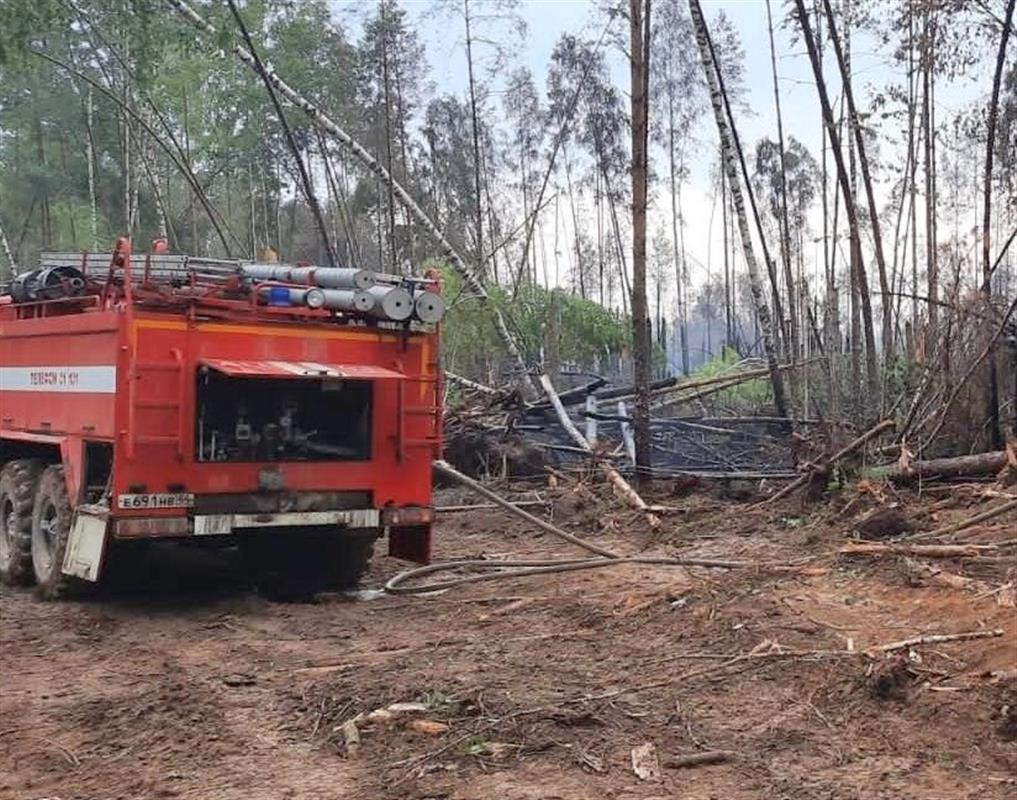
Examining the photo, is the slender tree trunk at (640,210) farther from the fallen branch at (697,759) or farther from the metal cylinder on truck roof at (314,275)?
the fallen branch at (697,759)

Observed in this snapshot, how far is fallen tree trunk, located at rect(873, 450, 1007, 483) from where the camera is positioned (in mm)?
10680

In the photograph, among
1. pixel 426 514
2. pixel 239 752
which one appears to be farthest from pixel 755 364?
pixel 239 752

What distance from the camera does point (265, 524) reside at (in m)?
8.87

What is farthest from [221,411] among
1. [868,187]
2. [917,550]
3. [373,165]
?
[868,187]

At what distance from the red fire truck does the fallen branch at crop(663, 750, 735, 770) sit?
4.41 metres

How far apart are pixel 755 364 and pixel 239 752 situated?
53.2ft

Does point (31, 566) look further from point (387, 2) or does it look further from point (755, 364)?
point (387, 2)

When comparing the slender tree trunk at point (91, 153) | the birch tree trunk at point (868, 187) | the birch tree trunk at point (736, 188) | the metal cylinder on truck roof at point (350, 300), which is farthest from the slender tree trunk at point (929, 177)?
the slender tree trunk at point (91, 153)

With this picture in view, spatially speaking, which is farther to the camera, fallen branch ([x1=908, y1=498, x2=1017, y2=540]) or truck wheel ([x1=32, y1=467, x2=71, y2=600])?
truck wheel ([x1=32, y1=467, x2=71, y2=600])

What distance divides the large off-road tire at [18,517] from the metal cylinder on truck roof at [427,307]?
3677 millimetres

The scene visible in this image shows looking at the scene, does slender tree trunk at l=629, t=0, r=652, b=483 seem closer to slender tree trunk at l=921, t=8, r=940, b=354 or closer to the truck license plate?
slender tree trunk at l=921, t=8, r=940, b=354

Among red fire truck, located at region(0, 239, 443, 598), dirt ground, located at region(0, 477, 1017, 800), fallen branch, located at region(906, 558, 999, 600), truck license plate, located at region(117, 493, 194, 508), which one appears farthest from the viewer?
red fire truck, located at region(0, 239, 443, 598)

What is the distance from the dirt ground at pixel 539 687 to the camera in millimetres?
4965

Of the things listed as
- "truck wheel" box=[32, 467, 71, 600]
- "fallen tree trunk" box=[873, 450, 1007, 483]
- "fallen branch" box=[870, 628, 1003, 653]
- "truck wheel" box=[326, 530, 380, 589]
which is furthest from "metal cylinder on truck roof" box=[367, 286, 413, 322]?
"fallen tree trunk" box=[873, 450, 1007, 483]
